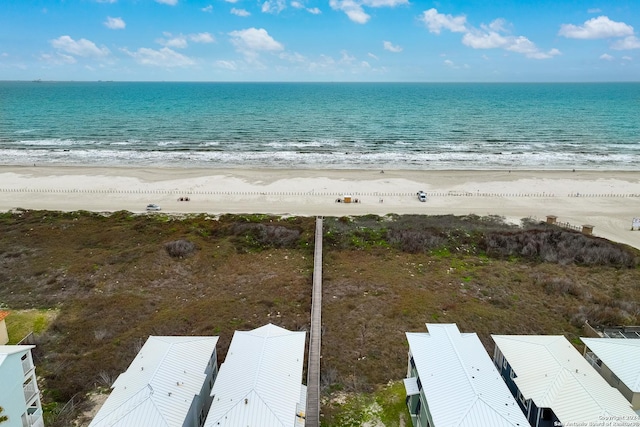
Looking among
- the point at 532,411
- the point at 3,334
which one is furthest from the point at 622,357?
the point at 3,334

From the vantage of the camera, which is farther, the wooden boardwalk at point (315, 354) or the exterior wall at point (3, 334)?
the exterior wall at point (3, 334)

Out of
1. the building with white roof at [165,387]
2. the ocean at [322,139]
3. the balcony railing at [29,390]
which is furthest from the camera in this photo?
the ocean at [322,139]

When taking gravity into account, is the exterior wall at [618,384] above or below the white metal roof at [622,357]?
below

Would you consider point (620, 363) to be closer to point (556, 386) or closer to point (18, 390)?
point (556, 386)

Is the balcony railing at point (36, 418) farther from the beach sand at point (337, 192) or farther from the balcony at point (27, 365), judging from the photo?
the beach sand at point (337, 192)

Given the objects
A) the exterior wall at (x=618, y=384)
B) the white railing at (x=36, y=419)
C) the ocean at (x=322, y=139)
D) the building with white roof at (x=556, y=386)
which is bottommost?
the white railing at (x=36, y=419)

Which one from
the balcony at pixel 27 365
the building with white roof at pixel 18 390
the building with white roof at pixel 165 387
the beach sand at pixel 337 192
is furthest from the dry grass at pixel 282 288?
the beach sand at pixel 337 192

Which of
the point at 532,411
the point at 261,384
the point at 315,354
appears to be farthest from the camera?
the point at 315,354
